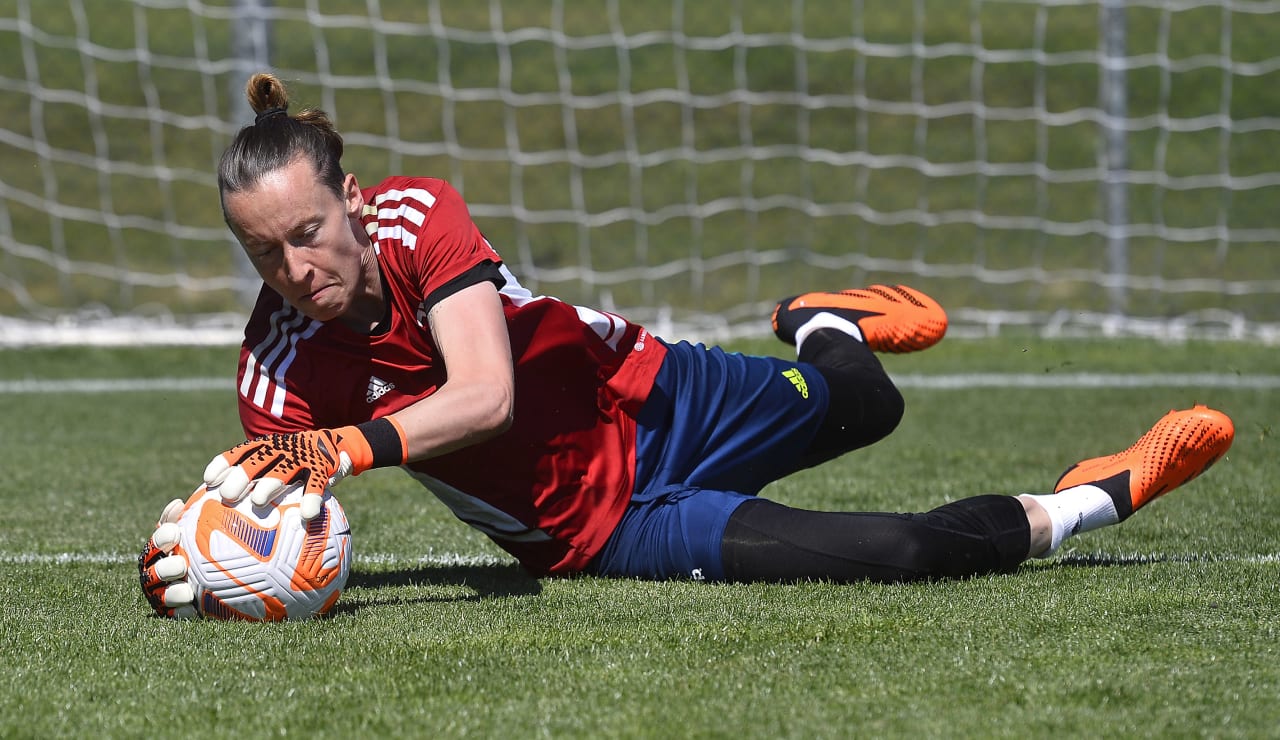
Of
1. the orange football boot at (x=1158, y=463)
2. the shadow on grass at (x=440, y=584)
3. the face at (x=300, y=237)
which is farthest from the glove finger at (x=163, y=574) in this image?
the orange football boot at (x=1158, y=463)

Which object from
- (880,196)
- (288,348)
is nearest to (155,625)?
(288,348)

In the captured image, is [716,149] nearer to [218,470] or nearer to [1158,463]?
[1158,463]

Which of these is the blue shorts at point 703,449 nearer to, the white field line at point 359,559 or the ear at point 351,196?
the white field line at point 359,559

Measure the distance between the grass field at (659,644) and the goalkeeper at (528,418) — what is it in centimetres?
11

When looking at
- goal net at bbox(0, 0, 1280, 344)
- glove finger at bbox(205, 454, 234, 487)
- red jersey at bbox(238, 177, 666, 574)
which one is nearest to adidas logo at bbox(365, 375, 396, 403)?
red jersey at bbox(238, 177, 666, 574)

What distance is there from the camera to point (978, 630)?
2.85 m

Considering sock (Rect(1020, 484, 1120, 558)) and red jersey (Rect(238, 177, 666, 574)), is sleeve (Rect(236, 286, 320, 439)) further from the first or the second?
sock (Rect(1020, 484, 1120, 558))

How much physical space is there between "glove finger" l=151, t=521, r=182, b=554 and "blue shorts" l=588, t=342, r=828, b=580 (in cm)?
98

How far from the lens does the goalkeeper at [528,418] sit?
3039mm

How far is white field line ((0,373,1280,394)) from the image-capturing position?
7.45m

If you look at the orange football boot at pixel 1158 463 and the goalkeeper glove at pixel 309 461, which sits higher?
the goalkeeper glove at pixel 309 461

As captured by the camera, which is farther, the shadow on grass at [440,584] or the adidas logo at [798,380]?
the adidas logo at [798,380]

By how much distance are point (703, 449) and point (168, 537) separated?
1.32 metres

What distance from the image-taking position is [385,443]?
9.66 feet
